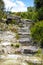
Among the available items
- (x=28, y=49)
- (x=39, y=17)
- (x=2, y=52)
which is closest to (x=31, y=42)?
(x=28, y=49)

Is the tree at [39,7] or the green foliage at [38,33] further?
the tree at [39,7]

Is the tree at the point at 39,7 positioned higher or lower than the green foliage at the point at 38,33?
higher

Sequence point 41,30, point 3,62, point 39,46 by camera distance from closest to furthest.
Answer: point 3,62, point 39,46, point 41,30

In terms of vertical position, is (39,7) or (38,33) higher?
(39,7)

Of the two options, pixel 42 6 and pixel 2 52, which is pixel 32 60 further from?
pixel 42 6

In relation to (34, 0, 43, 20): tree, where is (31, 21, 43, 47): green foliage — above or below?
below

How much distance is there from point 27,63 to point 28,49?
178 centimetres

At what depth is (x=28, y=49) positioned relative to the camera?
747cm

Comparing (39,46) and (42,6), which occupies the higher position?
(42,6)

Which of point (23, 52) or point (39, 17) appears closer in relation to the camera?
point (23, 52)

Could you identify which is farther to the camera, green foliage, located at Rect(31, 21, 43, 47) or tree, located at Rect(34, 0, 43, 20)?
tree, located at Rect(34, 0, 43, 20)

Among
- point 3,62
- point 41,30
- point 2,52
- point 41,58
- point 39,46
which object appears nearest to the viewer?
point 3,62

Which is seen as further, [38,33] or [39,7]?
[39,7]

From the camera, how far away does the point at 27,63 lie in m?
5.71
